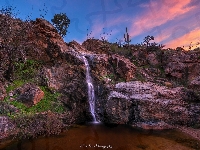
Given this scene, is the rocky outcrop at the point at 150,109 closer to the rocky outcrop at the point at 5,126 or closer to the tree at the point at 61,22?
the rocky outcrop at the point at 5,126

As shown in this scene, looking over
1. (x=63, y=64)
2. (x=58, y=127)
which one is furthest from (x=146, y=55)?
(x=58, y=127)

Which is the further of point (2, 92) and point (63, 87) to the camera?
point (63, 87)

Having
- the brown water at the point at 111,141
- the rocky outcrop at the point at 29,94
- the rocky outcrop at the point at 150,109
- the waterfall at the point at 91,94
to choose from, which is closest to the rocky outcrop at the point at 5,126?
the brown water at the point at 111,141

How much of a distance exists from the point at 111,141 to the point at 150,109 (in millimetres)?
5729

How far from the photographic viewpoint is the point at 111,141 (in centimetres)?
1242

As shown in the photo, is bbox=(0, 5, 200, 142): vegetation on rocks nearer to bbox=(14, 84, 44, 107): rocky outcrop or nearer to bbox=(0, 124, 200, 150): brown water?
bbox=(14, 84, 44, 107): rocky outcrop

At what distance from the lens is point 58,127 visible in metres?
14.1

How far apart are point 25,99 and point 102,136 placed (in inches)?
290

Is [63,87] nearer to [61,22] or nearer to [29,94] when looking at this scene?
[29,94]

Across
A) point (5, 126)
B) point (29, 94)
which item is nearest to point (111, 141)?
point (5, 126)

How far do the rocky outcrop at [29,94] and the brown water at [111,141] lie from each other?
14.1ft

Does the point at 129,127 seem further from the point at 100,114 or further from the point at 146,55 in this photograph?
the point at 146,55

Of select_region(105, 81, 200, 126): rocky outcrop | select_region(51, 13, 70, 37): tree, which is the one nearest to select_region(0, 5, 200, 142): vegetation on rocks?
select_region(105, 81, 200, 126): rocky outcrop

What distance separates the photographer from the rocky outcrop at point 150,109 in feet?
53.2
